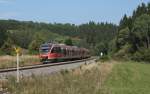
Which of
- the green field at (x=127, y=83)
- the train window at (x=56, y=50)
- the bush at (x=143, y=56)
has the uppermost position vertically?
the train window at (x=56, y=50)

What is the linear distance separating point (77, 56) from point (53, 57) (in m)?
28.3

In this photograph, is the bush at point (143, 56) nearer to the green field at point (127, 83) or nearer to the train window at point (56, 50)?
the train window at point (56, 50)

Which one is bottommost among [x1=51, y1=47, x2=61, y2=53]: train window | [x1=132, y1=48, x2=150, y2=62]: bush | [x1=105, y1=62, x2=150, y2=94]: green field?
[x1=105, y1=62, x2=150, y2=94]: green field

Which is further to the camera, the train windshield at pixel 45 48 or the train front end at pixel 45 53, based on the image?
the train windshield at pixel 45 48

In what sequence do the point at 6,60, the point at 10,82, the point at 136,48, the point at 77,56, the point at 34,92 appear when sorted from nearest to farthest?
the point at 34,92 < the point at 10,82 < the point at 6,60 < the point at 77,56 < the point at 136,48

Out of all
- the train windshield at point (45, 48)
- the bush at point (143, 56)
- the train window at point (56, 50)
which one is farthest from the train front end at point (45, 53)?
the bush at point (143, 56)

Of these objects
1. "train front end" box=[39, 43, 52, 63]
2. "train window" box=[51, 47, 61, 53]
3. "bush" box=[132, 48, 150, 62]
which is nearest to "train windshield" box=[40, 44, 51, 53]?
"train front end" box=[39, 43, 52, 63]

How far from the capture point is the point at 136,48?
119750mm

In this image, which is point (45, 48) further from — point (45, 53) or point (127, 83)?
point (127, 83)

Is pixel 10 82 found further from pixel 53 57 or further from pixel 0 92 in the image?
pixel 53 57

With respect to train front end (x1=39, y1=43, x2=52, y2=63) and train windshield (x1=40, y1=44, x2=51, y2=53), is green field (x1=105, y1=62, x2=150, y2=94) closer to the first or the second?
train front end (x1=39, y1=43, x2=52, y2=63)

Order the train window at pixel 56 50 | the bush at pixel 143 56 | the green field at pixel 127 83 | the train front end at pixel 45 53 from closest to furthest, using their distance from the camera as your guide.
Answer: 1. the green field at pixel 127 83
2. the train front end at pixel 45 53
3. the train window at pixel 56 50
4. the bush at pixel 143 56

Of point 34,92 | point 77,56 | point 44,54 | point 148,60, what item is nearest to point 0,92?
point 34,92

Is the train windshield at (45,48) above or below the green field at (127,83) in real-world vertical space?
above
